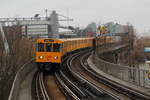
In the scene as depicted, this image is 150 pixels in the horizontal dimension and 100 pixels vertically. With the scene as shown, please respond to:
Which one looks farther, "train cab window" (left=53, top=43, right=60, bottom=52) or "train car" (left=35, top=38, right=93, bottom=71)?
"train cab window" (left=53, top=43, right=60, bottom=52)

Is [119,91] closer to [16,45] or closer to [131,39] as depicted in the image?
[16,45]

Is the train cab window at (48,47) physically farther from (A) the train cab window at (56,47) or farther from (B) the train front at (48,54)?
(A) the train cab window at (56,47)

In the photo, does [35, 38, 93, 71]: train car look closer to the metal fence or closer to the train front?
the train front

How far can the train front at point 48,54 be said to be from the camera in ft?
68.7

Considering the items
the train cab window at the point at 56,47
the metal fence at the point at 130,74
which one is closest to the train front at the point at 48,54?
the train cab window at the point at 56,47

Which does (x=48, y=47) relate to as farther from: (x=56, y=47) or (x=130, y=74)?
(x=130, y=74)

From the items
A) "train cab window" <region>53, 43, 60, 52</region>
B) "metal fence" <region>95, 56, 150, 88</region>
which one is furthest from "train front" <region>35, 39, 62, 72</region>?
"metal fence" <region>95, 56, 150, 88</region>

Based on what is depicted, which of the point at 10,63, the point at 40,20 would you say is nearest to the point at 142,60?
the point at 40,20

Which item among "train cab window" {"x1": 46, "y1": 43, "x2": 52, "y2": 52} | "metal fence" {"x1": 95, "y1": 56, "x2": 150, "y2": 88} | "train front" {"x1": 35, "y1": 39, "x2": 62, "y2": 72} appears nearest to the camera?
"metal fence" {"x1": 95, "y1": 56, "x2": 150, "y2": 88}

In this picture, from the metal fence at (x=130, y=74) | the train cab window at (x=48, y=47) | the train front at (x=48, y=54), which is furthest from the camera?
the train cab window at (x=48, y=47)

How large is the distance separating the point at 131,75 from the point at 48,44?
791cm

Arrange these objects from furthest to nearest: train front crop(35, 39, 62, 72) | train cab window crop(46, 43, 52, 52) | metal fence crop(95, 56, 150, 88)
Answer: train cab window crop(46, 43, 52, 52) < train front crop(35, 39, 62, 72) < metal fence crop(95, 56, 150, 88)

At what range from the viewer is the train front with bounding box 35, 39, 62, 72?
2094cm

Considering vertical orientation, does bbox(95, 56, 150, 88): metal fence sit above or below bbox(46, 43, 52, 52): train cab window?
below
